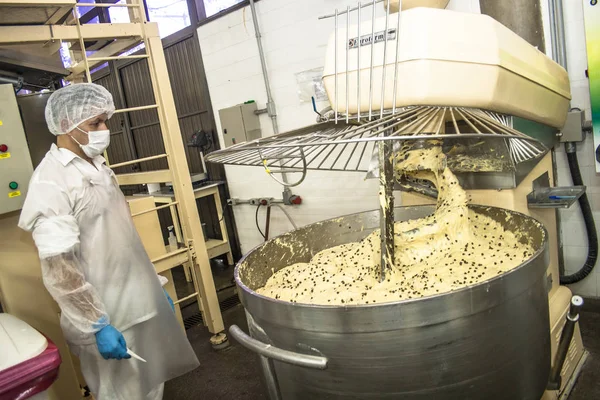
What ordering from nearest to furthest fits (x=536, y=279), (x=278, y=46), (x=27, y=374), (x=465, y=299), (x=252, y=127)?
(x=465, y=299) < (x=536, y=279) < (x=27, y=374) < (x=278, y=46) < (x=252, y=127)

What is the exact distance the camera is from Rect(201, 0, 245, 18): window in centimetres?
345

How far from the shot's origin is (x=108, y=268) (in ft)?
5.51

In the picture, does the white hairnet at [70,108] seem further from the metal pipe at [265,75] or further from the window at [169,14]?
the window at [169,14]

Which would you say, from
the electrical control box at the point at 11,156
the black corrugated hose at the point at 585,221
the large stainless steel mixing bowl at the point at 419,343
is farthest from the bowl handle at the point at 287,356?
the black corrugated hose at the point at 585,221

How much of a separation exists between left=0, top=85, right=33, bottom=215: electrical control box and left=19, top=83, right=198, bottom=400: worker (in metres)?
0.27

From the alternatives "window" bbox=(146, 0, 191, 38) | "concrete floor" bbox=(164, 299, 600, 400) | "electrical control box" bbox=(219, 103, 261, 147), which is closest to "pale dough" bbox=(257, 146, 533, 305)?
"concrete floor" bbox=(164, 299, 600, 400)

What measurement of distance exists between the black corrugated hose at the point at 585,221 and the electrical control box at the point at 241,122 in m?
2.09

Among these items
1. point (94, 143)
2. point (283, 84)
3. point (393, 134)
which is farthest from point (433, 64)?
point (283, 84)

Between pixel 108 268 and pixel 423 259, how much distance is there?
3.89 feet

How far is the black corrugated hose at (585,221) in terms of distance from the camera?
6.53 ft

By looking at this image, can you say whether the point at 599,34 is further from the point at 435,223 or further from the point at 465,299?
the point at 465,299

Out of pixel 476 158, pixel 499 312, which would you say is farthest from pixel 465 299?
pixel 476 158

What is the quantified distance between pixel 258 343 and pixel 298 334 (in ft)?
0.35

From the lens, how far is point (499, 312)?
93 centimetres
